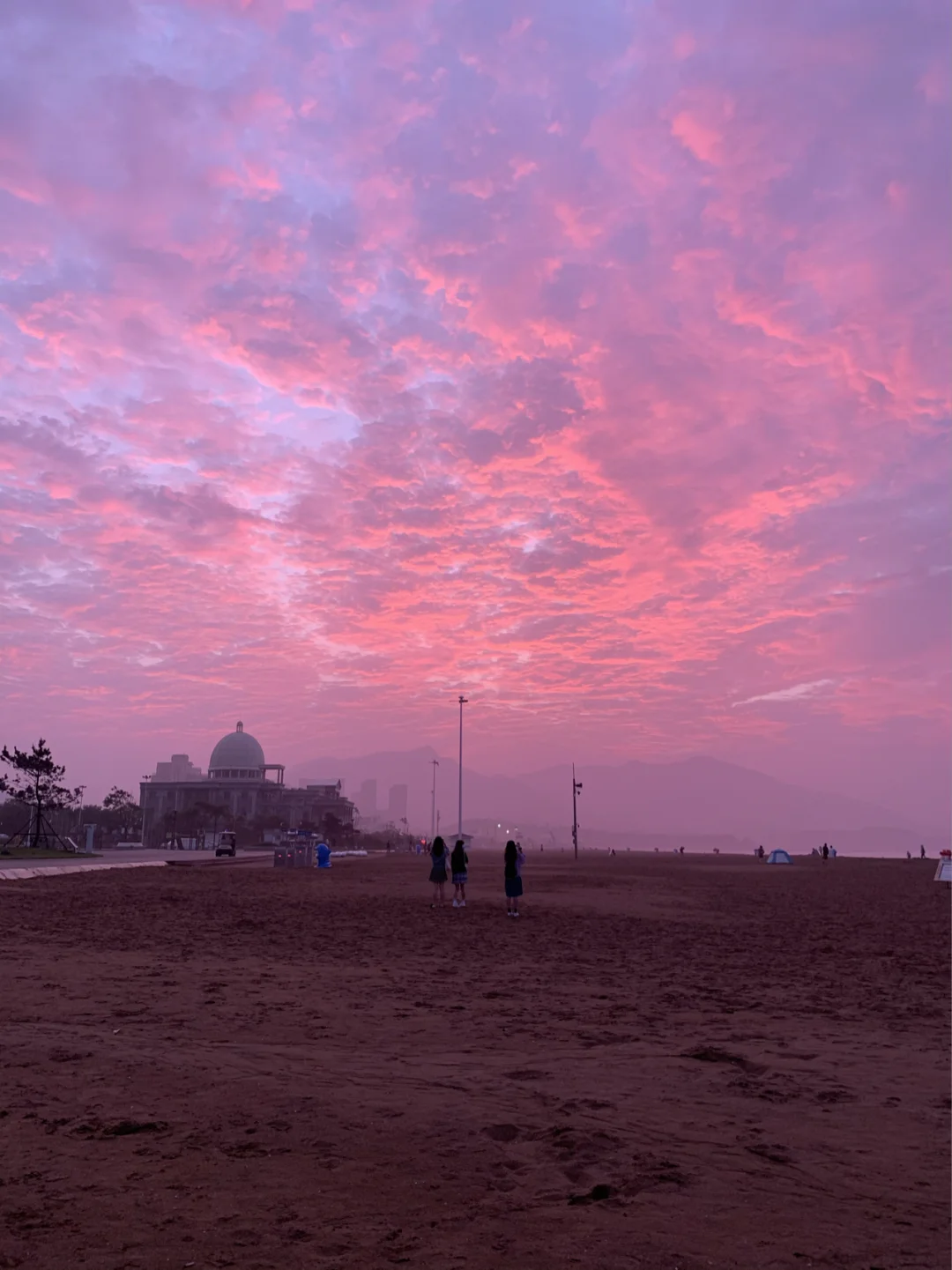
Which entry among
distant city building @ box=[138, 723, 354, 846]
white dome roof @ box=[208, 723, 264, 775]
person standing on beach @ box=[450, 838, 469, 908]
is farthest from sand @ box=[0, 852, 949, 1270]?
white dome roof @ box=[208, 723, 264, 775]

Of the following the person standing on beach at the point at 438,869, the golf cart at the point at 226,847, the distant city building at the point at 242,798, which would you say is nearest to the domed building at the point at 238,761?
the distant city building at the point at 242,798

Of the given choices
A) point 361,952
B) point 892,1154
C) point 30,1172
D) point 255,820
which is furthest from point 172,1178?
point 255,820

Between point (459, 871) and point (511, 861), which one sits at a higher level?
point (511, 861)

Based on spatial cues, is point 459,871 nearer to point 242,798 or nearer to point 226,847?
point 226,847

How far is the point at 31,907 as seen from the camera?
2428cm

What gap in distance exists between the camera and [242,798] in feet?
513

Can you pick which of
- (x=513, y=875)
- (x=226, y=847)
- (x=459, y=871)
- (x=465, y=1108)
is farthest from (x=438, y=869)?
(x=226, y=847)

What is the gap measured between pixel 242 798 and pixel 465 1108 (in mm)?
155536

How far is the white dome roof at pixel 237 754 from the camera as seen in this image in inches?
6452

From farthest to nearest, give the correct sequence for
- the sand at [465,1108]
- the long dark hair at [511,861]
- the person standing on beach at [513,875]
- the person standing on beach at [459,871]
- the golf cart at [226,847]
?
the golf cart at [226,847], the person standing on beach at [459,871], the long dark hair at [511,861], the person standing on beach at [513,875], the sand at [465,1108]

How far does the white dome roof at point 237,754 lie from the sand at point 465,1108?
151 m

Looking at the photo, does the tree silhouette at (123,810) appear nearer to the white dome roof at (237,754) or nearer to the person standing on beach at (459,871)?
the white dome roof at (237,754)

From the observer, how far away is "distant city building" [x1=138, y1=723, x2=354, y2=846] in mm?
149625

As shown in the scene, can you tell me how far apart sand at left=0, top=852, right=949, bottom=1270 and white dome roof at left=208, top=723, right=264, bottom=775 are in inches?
5946
